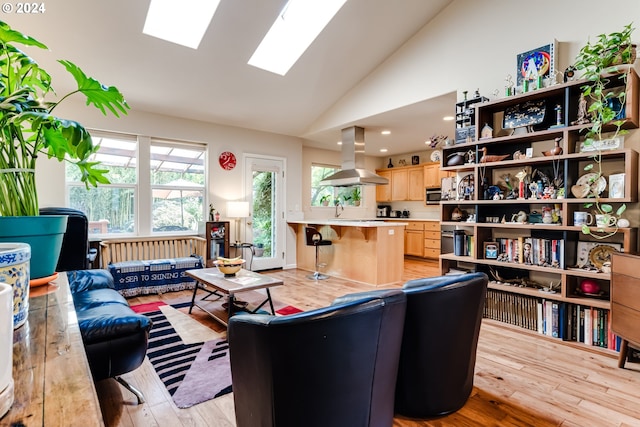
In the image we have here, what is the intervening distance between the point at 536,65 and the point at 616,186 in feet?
4.21

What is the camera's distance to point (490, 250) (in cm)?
333

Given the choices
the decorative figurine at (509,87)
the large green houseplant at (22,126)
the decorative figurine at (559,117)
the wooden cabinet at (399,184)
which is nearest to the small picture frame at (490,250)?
the decorative figurine at (559,117)

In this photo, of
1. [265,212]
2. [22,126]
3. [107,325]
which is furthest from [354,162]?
[22,126]

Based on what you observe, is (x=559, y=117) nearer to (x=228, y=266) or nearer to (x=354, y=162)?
(x=354, y=162)

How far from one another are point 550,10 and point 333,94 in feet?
9.27

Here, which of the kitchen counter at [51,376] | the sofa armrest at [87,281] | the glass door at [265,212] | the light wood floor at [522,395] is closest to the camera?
the kitchen counter at [51,376]

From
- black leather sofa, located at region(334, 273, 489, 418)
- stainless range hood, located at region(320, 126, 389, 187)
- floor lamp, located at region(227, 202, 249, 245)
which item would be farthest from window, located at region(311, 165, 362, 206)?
black leather sofa, located at region(334, 273, 489, 418)

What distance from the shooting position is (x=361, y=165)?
559 cm

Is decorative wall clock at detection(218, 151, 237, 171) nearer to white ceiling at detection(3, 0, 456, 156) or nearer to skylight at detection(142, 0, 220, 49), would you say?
white ceiling at detection(3, 0, 456, 156)

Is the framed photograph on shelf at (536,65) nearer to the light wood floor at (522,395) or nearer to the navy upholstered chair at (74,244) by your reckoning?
the light wood floor at (522,395)

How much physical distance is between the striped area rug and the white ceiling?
304 centimetres

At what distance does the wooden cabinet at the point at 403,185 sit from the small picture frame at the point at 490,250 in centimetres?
413

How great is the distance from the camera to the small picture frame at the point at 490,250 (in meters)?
3.31

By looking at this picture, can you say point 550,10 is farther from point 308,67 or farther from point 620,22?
point 308,67
